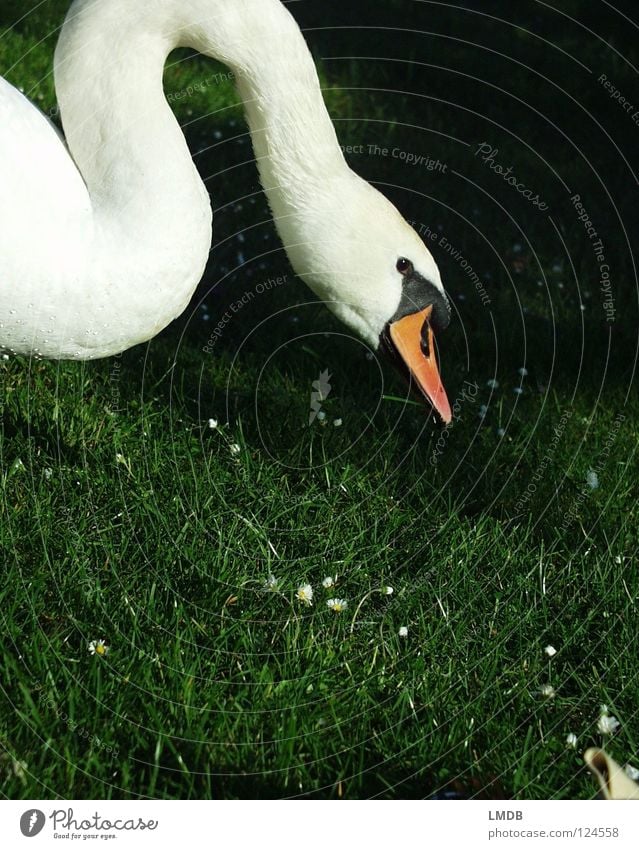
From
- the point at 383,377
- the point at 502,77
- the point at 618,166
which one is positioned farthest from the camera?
the point at 502,77

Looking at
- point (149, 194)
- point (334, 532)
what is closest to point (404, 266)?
point (149, 194)

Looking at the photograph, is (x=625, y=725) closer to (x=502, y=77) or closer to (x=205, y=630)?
(x=205, y=630)

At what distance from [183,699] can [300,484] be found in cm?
115

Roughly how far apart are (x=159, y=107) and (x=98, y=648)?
142 cm

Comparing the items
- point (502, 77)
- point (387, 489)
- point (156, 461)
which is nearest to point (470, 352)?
point (387, 489)

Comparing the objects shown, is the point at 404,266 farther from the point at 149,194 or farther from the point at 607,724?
the point at 607,724

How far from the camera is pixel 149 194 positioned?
9.07 feet

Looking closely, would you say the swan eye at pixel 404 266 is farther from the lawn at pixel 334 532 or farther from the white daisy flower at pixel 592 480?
the white daisy flower at pixel 592 480

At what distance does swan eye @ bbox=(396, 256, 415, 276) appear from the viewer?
2996 mm

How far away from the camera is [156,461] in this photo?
142 inches
